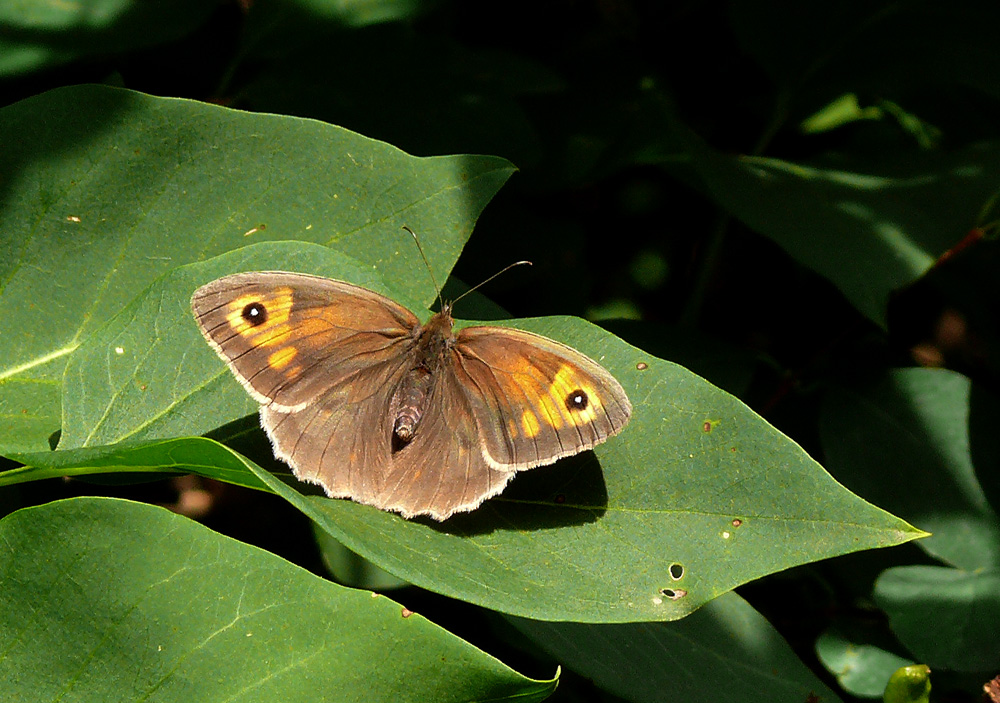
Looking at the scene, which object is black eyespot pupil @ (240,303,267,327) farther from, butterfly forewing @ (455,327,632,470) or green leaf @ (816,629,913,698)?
green leaf @ (816,629,913,698)

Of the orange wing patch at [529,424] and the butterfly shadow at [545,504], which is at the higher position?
the orange wing patch at [529,424]

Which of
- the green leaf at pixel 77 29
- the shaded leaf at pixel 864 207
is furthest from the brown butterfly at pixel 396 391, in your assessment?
the green leaf at pixel 77 29

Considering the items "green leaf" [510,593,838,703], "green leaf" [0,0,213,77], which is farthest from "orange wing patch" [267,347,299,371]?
"green leaf" [0,0,213,77]

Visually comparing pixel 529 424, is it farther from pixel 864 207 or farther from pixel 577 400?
pixel 864 207

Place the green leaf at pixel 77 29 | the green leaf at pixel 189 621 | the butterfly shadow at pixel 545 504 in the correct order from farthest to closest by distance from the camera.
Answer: the green leaf at pixel 77 29 < the butterfly shadow at pixel 545 504 < the green leaf at pixel 189 621

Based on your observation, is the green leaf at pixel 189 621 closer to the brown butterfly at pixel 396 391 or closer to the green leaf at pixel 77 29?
the brown butterfly at pixel 396 391

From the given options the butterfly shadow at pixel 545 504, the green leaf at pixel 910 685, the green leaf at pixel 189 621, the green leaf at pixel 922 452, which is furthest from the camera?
the green leaf at pixel 922 452

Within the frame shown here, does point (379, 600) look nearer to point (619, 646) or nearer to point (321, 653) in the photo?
point (321, 653)
